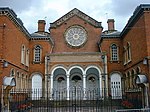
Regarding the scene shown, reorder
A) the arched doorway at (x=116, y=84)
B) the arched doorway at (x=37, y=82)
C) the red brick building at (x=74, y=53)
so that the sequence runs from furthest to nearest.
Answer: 1. the arched doorway at (x=37, y=82)
2. the arched doorway at (x=116, y=84)
3. the red brick building at (x=74, y=53)

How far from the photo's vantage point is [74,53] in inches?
1282

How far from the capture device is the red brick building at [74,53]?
80.3 feet

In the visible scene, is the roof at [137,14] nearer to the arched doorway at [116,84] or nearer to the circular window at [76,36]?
the arched doorway at [116,84]

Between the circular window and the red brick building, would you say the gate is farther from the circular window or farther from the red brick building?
the circular window

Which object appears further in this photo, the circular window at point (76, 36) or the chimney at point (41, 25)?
the chimney at point (41, 25)

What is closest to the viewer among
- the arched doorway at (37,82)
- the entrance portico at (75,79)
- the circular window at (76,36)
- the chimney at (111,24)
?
the arched doorway at (37,82)

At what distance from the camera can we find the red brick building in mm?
24484

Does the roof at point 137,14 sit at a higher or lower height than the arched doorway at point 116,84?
higher

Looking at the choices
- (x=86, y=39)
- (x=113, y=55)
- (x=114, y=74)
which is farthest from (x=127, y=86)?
(x=86, y=39)

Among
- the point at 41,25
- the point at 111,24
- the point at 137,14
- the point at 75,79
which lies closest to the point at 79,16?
the point at 111,24

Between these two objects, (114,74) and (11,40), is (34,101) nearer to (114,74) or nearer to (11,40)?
(11,40)

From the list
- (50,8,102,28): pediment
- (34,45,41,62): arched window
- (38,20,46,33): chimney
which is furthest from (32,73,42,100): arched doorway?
(50,8,102,28): pediment

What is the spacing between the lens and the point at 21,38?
2917 cm

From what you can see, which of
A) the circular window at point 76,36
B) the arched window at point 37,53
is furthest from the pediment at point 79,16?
the arched window at point 37,53
